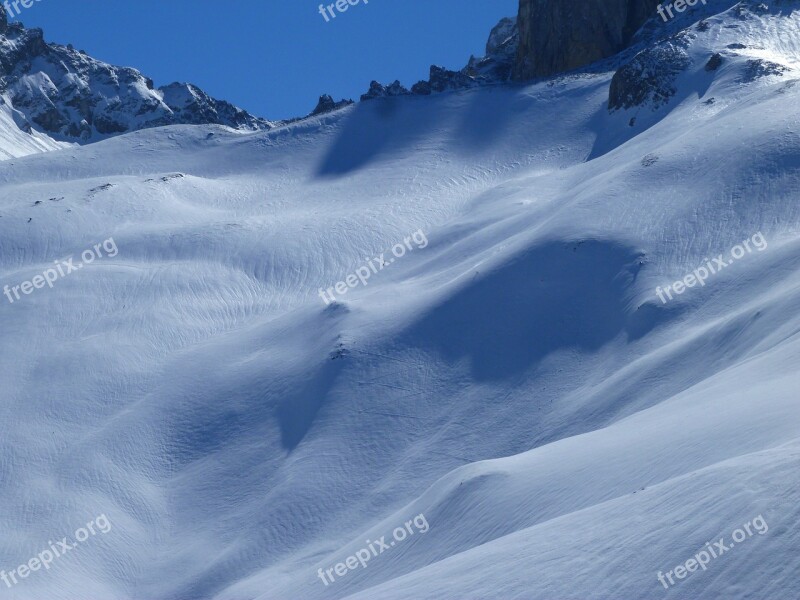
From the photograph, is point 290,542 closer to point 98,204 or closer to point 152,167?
point 98,204

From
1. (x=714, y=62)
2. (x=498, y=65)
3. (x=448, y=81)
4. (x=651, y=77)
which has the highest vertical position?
(x=498, y=65)

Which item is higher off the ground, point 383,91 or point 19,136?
point 19,136

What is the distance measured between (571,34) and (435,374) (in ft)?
156

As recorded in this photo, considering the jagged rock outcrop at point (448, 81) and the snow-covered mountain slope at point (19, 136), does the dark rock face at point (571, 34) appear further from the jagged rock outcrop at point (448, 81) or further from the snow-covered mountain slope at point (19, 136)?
the snow-covered mountain slope at point (19, 136)

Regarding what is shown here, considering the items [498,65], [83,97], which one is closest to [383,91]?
[498,65]

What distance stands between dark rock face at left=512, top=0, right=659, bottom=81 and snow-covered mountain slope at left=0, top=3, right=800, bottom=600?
714 inches

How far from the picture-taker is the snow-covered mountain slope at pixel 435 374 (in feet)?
48.2

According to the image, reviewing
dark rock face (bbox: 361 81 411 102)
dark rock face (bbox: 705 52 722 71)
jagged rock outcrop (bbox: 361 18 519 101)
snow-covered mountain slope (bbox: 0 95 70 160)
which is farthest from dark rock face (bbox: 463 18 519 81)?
snow-covered mountain slope (bbox: 0 95 70 160)

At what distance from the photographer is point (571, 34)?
7450cm

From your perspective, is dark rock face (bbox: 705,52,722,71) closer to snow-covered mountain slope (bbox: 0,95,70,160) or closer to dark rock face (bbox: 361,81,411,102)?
dark rock face (bbox: 361,81,411,102)

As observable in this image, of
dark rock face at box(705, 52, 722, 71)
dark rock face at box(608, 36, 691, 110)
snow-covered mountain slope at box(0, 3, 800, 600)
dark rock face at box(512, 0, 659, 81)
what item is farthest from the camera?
dark rock face at box(512, 0, 659, 81)

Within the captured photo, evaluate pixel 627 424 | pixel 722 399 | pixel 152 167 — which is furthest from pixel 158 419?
pixel 152 167

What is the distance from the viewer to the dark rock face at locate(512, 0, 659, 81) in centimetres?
7406

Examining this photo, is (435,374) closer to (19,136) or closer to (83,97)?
(19,136)
